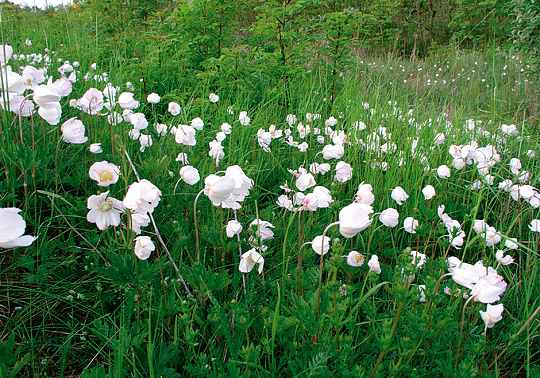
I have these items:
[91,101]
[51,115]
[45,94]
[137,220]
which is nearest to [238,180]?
[137,220]

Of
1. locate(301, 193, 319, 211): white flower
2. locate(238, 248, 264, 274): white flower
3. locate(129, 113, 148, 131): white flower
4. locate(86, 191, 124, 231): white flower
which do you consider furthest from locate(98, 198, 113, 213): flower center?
locate(129, 113, 148, 131): white flower

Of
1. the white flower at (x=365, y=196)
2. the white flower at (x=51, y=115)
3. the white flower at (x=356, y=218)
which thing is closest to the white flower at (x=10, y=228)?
the white flower at (x=356, y=218)

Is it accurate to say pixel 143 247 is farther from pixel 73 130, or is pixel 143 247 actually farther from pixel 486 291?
pixel 486 291

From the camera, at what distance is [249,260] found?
1249 mm

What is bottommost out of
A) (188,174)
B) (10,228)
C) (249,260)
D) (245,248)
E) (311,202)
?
(245,248)

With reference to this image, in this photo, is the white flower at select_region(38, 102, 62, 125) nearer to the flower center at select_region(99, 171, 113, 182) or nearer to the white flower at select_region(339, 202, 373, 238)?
the flower center at select_region(99, 171, 113, 182)

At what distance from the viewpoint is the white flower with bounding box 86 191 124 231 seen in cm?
115

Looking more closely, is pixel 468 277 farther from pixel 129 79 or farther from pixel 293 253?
pixel 129 79

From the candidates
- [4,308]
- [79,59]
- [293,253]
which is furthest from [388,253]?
[79,59]

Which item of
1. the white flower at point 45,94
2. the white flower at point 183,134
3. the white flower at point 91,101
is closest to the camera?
the white flower at point 45,94

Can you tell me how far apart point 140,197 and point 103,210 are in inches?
6.8

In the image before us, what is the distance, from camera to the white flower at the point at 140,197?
1062 mm

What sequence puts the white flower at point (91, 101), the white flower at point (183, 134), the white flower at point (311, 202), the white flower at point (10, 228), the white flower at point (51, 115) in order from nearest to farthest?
the white flower at point (10, 228) → the white flower at point (311, 202) → the white flower at point (51, 115) → the white flower at point (183, 134) → the white flower at point (91, 101)

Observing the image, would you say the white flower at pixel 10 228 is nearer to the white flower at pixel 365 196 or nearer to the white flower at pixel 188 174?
the white flower at pixel 188 174
